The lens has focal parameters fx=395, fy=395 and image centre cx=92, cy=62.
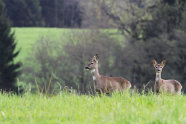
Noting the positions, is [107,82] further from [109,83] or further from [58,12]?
[58,12]

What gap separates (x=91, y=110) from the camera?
7082 mm

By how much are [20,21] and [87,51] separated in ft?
163

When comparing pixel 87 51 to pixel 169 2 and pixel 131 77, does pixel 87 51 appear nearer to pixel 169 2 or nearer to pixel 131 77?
pixel 131 77

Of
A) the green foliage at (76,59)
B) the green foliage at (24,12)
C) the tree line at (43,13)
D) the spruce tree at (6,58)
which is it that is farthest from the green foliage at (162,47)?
the green foliage at (24,12)

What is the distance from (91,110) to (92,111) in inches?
4.5

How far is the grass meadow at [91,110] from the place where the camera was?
5816mm

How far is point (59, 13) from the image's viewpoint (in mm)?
104812

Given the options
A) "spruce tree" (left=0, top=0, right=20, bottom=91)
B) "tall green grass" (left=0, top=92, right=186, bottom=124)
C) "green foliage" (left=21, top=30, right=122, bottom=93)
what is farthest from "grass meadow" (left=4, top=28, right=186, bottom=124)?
"spruce tree" (left=0, top=0, right=20, bottom=91)

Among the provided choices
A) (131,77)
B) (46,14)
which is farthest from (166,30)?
(46,14)

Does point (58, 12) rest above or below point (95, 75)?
above

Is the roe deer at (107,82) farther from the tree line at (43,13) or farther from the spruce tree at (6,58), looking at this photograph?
the tree line at (43,13)

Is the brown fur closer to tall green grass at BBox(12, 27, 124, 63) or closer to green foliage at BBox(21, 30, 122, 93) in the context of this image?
green foliage at BBox(21, 30, 122, 93)

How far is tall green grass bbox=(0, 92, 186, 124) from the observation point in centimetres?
581

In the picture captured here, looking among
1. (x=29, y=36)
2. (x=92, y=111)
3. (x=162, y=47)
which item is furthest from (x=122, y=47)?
(x=92, y=111)
